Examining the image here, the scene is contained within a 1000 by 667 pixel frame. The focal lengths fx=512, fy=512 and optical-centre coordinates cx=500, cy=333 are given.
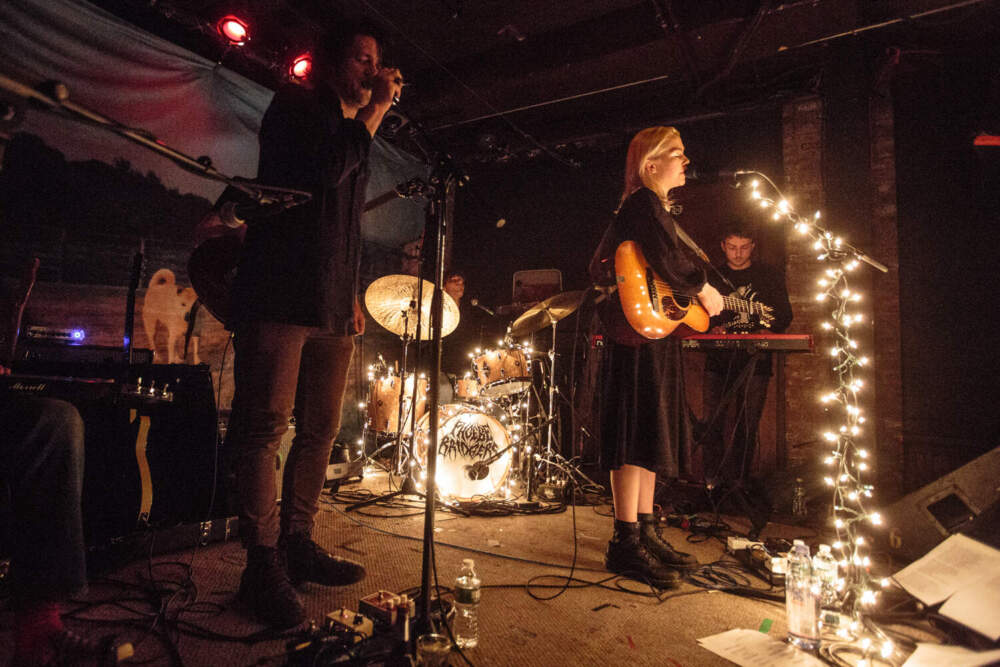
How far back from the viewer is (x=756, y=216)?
516 cm

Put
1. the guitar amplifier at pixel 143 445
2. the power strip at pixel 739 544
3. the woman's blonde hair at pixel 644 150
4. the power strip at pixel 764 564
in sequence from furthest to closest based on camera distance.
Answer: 1. the power strip at pixel 739 544
2. the woman's blonde hair at pixel 644 150
3. the power strip at pixel 764 564
4. the guitar amplifier at pixel 143 445

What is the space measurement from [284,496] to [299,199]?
1.32 metres

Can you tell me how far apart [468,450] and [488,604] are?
6.89 ft

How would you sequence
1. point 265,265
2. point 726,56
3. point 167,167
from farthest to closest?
point 726,56, point 167,167, point 265,265

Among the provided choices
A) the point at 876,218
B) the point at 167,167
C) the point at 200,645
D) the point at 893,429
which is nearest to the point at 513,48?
the point at 167,167

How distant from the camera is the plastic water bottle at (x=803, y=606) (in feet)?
6.10

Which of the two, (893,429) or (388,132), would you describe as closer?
(388,132)

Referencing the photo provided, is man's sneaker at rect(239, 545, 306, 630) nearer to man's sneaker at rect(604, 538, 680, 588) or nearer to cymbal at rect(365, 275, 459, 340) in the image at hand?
man's sneaker at rect(604, 538, 680, 588)

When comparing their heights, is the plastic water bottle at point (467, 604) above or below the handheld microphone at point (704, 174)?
below

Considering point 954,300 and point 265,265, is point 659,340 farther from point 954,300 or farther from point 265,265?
point 954,300

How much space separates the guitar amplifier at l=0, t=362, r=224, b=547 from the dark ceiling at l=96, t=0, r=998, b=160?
3479 mm

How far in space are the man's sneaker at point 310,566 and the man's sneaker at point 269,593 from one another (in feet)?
0.47

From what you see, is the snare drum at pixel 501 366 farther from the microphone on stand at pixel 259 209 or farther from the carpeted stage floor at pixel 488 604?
the microphone on stand at pixel 259 209

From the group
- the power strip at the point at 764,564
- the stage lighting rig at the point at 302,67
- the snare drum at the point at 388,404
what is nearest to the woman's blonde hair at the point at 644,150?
the power strip at the point at 764,564
